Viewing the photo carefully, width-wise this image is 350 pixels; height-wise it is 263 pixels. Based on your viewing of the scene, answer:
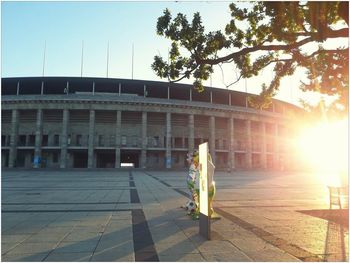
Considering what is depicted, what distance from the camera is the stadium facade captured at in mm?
56969

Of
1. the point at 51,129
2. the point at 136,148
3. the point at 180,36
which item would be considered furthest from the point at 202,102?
the point at 180,36

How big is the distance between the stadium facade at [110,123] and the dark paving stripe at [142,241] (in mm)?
48523

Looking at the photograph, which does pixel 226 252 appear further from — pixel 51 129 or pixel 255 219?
pixel 51 129

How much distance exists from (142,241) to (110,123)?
177 feet

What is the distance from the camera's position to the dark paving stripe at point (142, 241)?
19.2 ft

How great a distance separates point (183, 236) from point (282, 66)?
26.3 ft

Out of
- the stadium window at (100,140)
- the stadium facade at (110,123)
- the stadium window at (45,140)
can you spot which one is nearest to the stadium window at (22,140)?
the stadium facade at (110,123)

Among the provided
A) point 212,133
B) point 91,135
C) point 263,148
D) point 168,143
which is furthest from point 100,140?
point 263,148

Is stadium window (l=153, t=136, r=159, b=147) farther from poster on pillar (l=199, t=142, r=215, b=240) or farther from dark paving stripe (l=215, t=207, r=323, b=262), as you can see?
poster on pillar (l=199, t=142, r=215, b=240)

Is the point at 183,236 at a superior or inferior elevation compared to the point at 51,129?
inferior

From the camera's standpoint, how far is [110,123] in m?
59.3

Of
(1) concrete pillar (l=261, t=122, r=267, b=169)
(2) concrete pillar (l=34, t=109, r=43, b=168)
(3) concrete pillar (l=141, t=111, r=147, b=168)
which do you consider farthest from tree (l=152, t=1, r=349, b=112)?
(1) concrete pillar (l=261, t=122, r=267, b=169)

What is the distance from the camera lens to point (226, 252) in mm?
6086

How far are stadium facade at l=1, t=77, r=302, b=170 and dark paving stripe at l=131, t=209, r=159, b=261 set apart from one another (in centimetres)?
4852
